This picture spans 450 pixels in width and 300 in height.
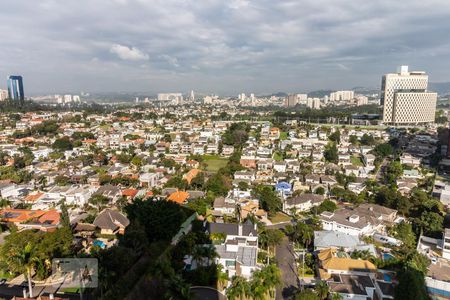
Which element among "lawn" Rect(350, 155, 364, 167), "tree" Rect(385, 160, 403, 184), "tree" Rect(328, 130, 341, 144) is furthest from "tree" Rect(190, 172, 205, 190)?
"tree" Rect(328, 130, 341, 144)

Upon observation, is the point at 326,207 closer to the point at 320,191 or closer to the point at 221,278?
the point at 320,191

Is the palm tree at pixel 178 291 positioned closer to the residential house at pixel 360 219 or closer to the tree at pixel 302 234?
the tree at pixel 302 234

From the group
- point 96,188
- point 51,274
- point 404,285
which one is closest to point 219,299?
point 404,285

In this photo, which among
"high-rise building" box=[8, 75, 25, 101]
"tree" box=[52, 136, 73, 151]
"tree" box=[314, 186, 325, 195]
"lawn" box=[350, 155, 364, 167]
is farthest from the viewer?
"high-rise building" box=[8, 75, 25, 101]

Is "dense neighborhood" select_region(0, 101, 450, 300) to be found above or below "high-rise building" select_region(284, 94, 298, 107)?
below

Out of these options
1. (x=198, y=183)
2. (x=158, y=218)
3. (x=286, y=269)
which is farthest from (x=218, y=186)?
(x=286, y=269)

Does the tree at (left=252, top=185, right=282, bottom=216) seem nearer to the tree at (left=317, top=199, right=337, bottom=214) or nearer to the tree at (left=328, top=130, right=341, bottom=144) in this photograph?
the tree at (left=317, top=199, right=337, bottom=214)
